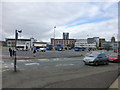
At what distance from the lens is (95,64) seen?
44.4ft

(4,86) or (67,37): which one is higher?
(67,37)

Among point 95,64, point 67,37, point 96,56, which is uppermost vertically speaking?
point 67,37

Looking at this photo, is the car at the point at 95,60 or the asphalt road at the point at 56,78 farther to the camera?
the car at the point at 95,60

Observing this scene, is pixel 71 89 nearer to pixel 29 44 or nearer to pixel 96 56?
pixel 96 56

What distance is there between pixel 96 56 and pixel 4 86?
10934 millimetres

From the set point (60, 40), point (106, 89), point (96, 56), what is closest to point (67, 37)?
point (60, 40)

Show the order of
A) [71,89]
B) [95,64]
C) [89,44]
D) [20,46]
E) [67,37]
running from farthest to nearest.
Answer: [67,37], [89,44], [20,46], [95,64], [71,89]

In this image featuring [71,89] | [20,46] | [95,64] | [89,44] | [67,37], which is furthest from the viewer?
[67,37]

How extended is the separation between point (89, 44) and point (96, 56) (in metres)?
81.7

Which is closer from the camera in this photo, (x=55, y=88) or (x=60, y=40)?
(x=55, y=88)

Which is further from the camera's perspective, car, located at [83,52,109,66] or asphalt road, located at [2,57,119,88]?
car, located at [83,52,109,66]

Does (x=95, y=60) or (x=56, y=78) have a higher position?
(x=95, y=60)

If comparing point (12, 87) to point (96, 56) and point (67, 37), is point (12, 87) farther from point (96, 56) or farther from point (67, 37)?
point (67, 37)

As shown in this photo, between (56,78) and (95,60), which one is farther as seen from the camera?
(95,60)
